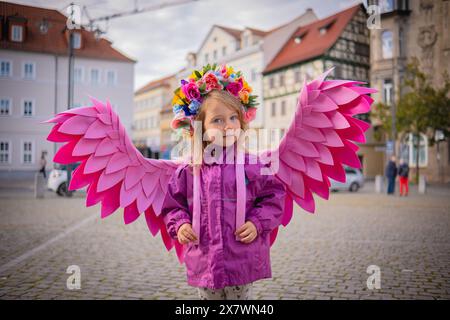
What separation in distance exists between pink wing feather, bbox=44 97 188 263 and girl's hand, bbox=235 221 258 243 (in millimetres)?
536

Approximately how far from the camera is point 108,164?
2.31m

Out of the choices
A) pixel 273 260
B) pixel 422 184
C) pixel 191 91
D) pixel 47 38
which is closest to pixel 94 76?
pixel 47 38

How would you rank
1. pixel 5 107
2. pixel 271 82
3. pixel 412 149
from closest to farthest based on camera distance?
pixel 5 107 < pixel 412 149 < pixel 271 82

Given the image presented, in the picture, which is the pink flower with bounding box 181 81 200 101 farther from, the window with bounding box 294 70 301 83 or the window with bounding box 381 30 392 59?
the window with bounding box 294 70 301 83

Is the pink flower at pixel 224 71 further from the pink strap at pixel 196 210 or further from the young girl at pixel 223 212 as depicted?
the pink strap at pixel 196 210

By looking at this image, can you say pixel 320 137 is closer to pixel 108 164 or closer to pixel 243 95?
pixel 243 95

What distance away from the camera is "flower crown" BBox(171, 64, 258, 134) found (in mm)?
2309

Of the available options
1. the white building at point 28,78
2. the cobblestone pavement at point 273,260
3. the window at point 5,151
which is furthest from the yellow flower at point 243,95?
the window at point 5,151

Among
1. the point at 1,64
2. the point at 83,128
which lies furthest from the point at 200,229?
the point at 1,64

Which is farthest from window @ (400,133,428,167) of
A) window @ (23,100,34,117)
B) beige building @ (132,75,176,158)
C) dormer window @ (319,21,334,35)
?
beige building @ (132,75,176,158)

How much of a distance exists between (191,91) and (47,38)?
5530 millimetres
